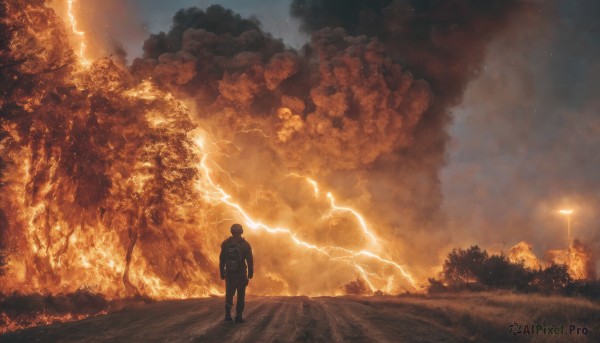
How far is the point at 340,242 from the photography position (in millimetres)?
39219

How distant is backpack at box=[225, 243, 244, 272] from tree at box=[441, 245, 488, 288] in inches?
704

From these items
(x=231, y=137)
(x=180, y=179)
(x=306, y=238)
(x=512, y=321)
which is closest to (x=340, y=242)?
(x=306, y=238)

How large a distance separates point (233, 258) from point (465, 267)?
777 inches

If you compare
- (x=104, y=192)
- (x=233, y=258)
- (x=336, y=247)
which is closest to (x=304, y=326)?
(x=233, y=258)

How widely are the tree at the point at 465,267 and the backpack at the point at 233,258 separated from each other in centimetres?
1788

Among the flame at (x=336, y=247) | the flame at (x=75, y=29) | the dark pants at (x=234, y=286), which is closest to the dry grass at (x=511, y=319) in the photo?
the dark pants at (x=234, y=286)

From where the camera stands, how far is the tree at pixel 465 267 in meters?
25.0

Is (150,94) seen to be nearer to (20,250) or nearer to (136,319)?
(20,250)

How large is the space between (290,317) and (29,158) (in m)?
13.8

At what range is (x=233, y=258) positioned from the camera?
10.3 meters

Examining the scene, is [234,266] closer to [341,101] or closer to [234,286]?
[234,286]

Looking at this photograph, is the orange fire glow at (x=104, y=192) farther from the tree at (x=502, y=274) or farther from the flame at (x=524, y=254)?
the flame at (x=524, y=254)

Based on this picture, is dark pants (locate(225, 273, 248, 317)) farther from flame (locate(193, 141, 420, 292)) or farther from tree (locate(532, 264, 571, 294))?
flame (locate(193, 141, 420, 292))

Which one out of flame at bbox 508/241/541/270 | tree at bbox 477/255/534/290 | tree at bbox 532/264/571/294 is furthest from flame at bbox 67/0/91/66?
flame at bbox 508/241/541/270
